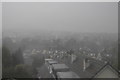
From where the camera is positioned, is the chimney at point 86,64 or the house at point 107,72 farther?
the chimney at point 86,64

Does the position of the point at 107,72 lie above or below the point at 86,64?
below

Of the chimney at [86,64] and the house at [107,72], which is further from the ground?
the chimney at [86,64]

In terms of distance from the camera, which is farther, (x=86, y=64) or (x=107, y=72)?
(x=86, y=64)

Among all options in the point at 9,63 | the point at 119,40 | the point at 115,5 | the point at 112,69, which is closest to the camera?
the point at 112,69

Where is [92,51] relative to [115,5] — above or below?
below

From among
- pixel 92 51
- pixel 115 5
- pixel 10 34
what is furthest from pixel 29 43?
pixel 115 5

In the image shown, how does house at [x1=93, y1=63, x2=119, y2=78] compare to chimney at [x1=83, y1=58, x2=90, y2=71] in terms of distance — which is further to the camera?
chimney at [x1=83, y1=58, x2=90, y2=71]

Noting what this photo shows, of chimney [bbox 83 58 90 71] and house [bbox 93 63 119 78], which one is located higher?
chimney [bbox 83 58 90 71]

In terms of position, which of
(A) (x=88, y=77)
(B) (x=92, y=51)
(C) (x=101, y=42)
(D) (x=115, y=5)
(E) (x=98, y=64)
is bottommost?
(A) (x=88, y=77)

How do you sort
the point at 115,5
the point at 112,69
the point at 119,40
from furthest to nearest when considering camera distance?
the point at 119,40 < the point at 115,5 < the point at 112,69

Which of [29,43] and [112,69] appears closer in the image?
[29,43]

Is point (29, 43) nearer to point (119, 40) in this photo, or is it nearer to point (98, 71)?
point (98, 71)
